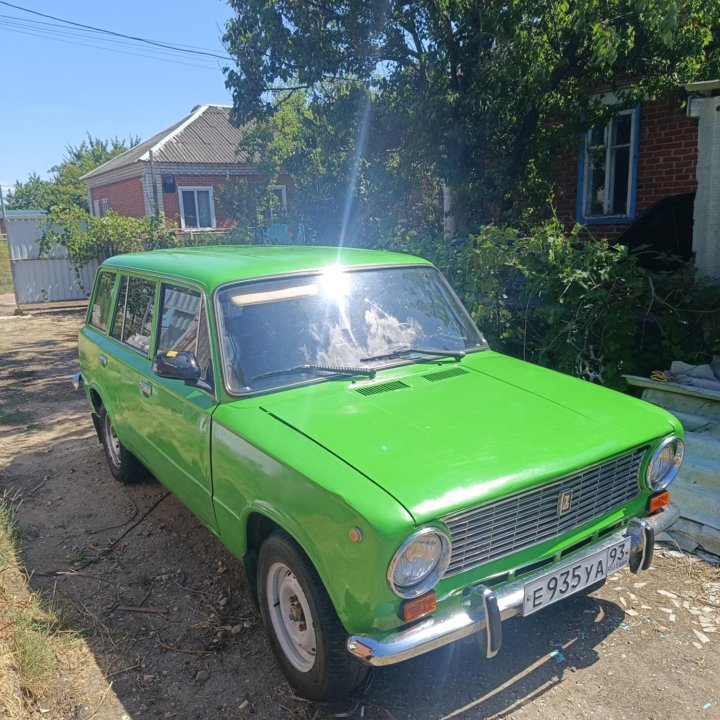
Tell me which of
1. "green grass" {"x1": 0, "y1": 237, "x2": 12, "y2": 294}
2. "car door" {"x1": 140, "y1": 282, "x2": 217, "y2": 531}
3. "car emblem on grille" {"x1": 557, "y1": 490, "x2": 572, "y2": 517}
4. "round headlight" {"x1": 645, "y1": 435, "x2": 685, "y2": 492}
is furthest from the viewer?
"green grass" {"x1": 0, "y1": 237, "x2": 12, "y2": 294}

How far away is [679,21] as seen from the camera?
7.10m

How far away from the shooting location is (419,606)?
230 centimetres

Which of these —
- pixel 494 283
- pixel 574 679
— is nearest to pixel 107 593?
pixel 574 679

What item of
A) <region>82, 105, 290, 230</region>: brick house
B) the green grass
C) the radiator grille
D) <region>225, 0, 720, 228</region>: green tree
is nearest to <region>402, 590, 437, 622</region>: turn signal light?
the radiator grille

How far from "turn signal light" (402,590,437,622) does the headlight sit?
3 centimetres

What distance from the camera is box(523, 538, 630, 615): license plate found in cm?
254

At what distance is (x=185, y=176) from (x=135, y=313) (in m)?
19.7

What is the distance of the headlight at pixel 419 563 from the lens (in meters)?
2.23

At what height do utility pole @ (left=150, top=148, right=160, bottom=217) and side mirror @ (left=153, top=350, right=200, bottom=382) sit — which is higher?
utility pole @ (left=150, top=148, right=160, bottom=217)

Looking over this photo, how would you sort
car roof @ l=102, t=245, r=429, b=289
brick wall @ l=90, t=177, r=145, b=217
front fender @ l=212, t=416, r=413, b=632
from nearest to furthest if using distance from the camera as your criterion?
front fender @ l=212, t=416, r=413, b=632 → car roof @ l=102, t=245, r=429, b=289 → brick wall @ l=90, t=177, r=145, b=217

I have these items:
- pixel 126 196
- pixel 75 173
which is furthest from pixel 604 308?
pixel 75 173

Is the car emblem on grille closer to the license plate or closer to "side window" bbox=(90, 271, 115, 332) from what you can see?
the license plate

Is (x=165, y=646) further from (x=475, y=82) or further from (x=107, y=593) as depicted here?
(x=475, y=82)

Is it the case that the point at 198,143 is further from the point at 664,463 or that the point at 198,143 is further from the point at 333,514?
the point at 333,514
